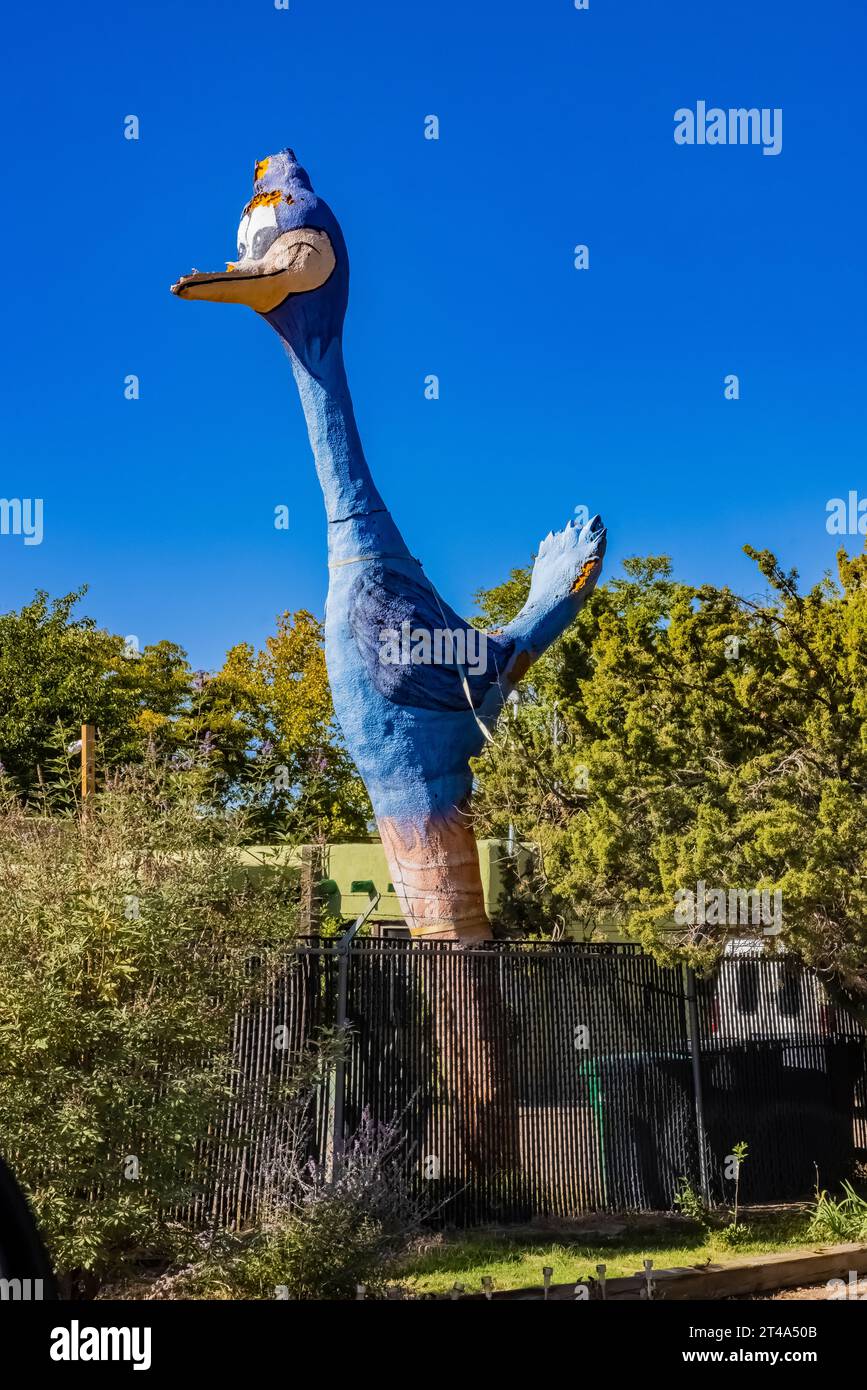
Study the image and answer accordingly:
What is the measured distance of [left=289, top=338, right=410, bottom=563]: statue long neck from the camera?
1692 cm

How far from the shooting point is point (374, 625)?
16422mm

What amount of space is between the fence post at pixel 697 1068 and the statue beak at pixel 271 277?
10.3m

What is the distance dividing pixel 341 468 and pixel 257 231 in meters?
3.52

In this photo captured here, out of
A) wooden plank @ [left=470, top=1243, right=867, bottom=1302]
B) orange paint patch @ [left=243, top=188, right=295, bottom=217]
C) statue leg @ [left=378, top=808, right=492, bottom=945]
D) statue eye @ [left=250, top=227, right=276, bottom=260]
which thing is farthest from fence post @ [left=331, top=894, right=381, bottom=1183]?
orange paint patch @ [left=243, top=188, right=295, bottom=217]

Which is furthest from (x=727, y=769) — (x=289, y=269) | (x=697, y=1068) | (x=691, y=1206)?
(x=289, y=269)

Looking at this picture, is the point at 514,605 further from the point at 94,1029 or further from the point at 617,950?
the point at 94,1029

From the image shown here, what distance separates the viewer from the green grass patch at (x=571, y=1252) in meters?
9.31

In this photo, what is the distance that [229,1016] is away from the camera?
8.11 metres

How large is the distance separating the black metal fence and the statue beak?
9314 mm

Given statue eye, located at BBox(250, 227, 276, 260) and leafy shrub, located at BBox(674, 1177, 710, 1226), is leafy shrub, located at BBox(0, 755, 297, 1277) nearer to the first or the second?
leafy shrub, located at BBox(674, 1177, 710, 1226)

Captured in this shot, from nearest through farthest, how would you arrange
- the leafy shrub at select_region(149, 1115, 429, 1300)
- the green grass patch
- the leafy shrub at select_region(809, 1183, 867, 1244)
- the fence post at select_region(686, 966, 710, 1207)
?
the leafy shrub at select_region(149, 1115, 429, 1300)
the green grass patch
the leafy shrub at select_region(809, 1183, 867, 1244)
the fence post at select_region(686, 966, 710, 1207)

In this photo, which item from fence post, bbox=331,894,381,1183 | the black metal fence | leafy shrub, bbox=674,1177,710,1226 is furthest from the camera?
leafy shrub, bbox=674,1177,710,1226
